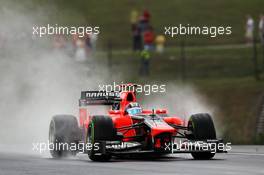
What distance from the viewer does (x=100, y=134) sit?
21.1 meters

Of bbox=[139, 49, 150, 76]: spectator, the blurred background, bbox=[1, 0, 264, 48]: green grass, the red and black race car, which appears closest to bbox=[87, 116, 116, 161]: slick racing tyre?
the red and black race car

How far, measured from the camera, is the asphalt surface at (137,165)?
60.7 ft

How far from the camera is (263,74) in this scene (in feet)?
125

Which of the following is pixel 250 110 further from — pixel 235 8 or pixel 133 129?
pixel 235 8

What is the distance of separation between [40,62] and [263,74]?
886cm

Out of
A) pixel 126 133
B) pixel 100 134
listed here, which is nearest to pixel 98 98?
pixel 126 133

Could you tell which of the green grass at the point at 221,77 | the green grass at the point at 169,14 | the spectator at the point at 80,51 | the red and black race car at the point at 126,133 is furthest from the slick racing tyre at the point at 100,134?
the green grass at the point at 169,14

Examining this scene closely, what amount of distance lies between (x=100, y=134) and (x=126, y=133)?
125cm

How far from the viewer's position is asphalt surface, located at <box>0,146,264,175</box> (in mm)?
18516

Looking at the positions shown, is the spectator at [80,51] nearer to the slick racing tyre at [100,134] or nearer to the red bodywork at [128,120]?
the red bodywork at [128,120]

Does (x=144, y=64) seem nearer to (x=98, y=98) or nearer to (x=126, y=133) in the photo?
(x=98, y=98)

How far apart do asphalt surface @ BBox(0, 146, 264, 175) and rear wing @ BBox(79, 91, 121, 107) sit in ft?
4.09

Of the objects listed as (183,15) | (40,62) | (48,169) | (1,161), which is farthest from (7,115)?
(183,15)

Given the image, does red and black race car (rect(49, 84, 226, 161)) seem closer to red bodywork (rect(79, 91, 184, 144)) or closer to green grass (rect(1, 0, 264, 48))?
red bodywork (rect(79, 91, 184, 144))
